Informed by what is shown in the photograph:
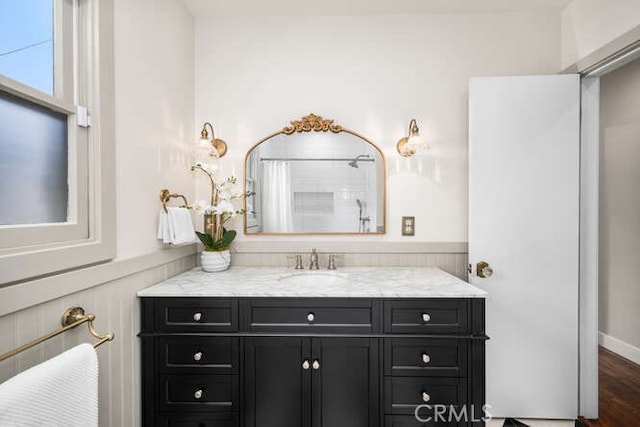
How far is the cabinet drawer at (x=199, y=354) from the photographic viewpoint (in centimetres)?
149

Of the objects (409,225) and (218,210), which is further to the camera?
(409,225)

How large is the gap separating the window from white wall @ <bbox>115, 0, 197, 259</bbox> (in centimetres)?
10

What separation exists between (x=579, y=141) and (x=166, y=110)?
2384 millimetres

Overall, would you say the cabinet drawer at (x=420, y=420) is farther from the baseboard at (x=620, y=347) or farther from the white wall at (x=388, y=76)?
the baseboard at (x=620, y=347)

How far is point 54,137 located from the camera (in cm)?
111

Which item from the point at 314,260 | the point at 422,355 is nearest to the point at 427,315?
the point at 422,355

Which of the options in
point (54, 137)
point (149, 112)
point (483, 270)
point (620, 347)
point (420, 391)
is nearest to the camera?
point (54, 137)

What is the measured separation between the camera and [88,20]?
123 centimetres

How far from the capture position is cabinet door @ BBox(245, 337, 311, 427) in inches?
58.2

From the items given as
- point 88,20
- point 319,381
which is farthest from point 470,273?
point 88,20

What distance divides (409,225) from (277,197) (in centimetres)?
89

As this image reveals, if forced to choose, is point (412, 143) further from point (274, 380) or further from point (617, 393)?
point (617, 393)

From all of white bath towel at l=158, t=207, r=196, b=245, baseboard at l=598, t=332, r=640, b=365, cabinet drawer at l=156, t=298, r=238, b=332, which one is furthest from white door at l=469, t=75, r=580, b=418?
white bath towel at l=158, t=207, r=196, b=245

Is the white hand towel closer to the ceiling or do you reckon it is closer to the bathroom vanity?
the bathroom vanity
